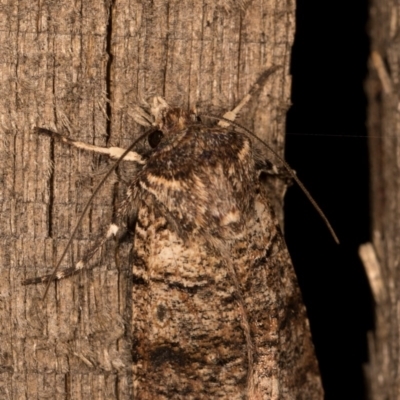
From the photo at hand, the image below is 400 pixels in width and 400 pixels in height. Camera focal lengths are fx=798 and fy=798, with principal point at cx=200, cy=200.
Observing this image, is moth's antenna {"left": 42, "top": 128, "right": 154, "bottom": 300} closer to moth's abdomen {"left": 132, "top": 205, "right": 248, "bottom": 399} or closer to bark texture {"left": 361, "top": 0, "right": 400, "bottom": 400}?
moth's abdomen {"left": 132, "top": 205, "right": 248, "bottom": 399}

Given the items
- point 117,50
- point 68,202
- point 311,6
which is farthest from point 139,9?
point 311,6

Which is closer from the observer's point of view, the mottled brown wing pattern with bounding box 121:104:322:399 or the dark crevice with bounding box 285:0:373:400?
the mottled brown wing pattern with bounding box 121:104:322:399

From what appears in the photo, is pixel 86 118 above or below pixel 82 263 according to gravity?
above

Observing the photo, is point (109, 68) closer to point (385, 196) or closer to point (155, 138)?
point (155, 138)

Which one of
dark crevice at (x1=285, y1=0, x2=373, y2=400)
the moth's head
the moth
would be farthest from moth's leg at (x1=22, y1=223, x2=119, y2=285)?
dark crevice at (x1=285, y1=0, x2=373, y2=400)

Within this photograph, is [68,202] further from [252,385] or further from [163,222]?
[252,385]

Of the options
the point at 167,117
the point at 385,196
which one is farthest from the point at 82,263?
the point at 385,196
